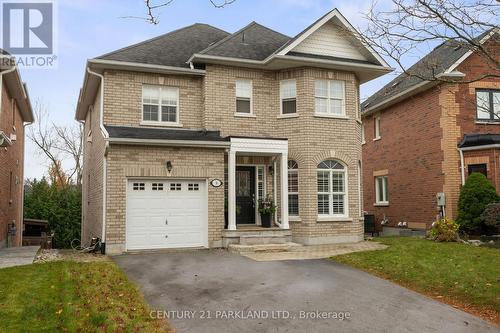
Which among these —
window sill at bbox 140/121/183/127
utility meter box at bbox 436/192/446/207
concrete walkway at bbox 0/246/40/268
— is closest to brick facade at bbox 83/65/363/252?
window sill at bbox 140/121/183/127

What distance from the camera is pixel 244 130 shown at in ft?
51.1

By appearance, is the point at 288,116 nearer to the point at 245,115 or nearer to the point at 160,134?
the point at 245,115

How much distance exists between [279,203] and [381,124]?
9.43 m

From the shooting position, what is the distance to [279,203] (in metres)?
15.6

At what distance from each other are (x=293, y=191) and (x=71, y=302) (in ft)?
31.7

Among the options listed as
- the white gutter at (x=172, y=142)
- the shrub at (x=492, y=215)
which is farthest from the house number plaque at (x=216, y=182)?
the shrub at (x=492, y=215)

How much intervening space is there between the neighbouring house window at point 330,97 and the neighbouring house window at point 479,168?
5420mm

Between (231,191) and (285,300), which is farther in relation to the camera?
(231,191)

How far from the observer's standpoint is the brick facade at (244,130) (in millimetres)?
14070

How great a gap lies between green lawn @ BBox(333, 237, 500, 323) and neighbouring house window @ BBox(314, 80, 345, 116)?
5030 millimetres

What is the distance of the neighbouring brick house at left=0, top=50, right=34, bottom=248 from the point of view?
1410cm

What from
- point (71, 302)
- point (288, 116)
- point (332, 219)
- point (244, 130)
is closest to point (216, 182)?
point (244, 130)

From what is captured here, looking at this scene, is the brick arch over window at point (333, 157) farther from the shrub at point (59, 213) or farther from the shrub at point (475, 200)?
the shrub at point (59, 213)

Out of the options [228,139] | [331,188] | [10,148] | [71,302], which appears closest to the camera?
[71,302]
